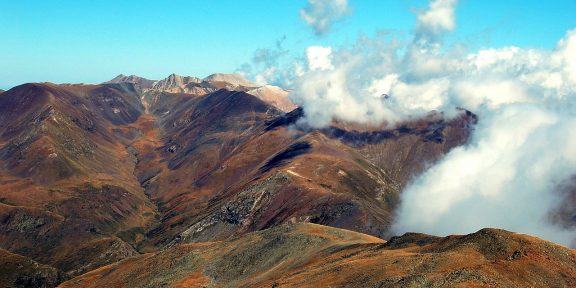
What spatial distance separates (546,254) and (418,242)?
36.1 metres

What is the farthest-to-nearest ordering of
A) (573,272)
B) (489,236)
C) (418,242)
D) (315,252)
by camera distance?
1. (315,252)
2. (418,242)
3. (489,236)
4. (573,272)

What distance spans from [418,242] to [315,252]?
4258 cm

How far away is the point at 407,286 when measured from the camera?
109188mm

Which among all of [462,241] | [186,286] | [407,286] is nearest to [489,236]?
[462,241]

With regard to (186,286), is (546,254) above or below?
above

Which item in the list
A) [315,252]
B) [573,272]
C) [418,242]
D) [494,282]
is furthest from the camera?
[315,252]

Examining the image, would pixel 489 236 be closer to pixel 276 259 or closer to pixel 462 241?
pixel 462 241

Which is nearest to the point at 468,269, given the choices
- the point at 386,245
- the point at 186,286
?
the point at 386,245

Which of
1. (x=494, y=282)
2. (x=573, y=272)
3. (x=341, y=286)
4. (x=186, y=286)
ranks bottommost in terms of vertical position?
(x=186, y=286)

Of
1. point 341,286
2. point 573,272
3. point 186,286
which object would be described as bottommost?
point 186,286

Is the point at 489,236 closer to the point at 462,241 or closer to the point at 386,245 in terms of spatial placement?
the point at 462,241

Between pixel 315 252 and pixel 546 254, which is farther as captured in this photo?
pixel 315 252

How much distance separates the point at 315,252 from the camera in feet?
600

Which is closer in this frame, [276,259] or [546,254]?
[546,254]
